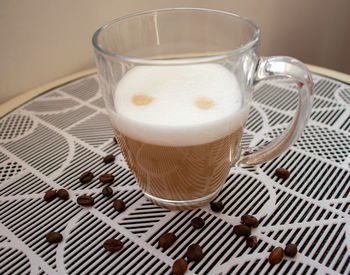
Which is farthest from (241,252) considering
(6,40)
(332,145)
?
(6,40)

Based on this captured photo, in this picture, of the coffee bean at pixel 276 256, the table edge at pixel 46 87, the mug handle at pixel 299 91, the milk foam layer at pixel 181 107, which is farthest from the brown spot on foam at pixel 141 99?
the table edge at pixel 46 87

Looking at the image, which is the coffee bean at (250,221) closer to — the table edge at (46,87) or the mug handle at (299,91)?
the mug handle at (299,91)

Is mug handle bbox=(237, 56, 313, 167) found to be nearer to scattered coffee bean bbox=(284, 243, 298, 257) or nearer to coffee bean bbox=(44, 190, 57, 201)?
scattered coffee bean bbox=(284, 243, 298, 257)

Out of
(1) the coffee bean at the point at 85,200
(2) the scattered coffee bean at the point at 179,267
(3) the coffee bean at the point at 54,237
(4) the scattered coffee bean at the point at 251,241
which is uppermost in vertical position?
(1) the coffee bean at the point at 85,200

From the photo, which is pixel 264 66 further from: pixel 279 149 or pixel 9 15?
pixel 9 15

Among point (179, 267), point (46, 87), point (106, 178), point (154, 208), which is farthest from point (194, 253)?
point (46, 87)
